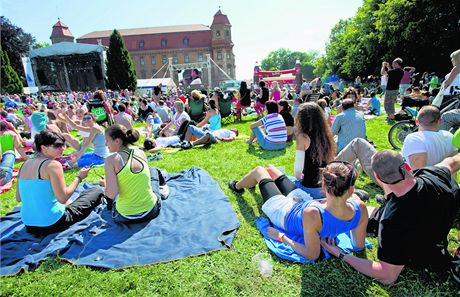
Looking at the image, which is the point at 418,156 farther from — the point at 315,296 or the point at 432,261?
the point at 315,296

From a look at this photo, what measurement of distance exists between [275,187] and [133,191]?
1.74 m

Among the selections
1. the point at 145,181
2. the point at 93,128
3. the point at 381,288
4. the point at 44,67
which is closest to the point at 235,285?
the point at 381,288

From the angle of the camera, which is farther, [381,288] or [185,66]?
[185,66]

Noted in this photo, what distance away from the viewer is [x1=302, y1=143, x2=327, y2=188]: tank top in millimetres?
3412

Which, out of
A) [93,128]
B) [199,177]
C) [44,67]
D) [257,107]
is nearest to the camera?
[199,177]

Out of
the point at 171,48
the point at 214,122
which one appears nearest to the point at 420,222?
the point at 214,122

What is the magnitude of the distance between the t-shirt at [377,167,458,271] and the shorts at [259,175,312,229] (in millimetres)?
956

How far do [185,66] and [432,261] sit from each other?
3961 centimetres

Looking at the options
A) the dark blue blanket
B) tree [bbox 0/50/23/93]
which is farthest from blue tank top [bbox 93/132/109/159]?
tree [bbox 0/50/23/93]

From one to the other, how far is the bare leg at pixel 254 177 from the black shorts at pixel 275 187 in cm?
13

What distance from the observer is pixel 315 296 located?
7.73ft

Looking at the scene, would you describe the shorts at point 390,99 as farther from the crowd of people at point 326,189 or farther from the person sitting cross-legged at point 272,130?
the person sitting cross-legged at point 272,130

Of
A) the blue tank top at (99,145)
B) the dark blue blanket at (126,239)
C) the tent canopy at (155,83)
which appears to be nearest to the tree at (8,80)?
the tent canopy at (155,83)

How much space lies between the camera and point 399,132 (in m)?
6.38
